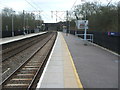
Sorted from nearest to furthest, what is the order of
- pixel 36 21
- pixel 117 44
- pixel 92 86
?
1. pixel 92 86
2. pixel 117 44
3. pixel 36 21

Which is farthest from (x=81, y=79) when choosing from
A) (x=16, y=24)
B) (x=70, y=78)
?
(x=16, y=24)

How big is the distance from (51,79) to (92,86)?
2050 millimetres

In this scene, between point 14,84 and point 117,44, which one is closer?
point 14,84

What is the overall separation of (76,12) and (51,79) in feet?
281

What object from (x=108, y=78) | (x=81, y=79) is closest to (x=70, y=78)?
(x=81, y=79)

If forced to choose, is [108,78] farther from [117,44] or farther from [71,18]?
[71,18]

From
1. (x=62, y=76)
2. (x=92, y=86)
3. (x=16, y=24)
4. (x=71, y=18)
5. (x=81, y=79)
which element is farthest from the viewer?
(x=71, y=18)

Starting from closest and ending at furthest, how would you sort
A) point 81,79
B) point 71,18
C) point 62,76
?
point 81,79
point 62,76
point 71,18

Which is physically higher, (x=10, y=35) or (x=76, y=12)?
(x=76, y=12)

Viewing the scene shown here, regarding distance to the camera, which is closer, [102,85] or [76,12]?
[102,85]

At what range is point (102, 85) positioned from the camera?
8.66m

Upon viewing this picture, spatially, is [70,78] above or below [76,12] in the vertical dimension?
below

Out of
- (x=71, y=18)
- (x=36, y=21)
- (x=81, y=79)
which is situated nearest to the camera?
(x=81, y=79)

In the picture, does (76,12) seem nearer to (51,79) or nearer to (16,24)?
(16,24)
